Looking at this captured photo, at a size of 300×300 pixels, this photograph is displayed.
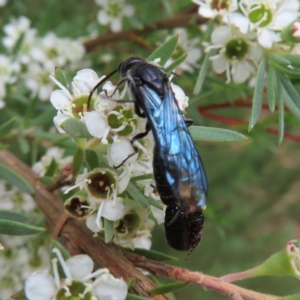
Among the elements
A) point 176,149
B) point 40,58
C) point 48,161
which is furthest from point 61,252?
point 40,58

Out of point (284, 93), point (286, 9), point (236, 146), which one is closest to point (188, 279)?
point (284, 93)

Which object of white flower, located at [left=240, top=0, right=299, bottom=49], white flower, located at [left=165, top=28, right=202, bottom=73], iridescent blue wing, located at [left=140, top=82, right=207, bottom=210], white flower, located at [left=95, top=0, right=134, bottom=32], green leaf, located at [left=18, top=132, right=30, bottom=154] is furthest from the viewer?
white flower, located at [left=95, top=0, right=134, bottom=32]

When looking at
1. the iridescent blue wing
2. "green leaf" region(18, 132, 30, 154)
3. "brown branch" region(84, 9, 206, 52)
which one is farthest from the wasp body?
"brown branch" region(84, 9, 206, 52)

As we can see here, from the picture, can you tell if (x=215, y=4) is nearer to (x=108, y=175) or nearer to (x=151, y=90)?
(x=151, y=90)

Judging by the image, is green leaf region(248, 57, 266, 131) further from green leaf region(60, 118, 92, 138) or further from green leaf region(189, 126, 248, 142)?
green leaf region(60, 118, 92, 138)

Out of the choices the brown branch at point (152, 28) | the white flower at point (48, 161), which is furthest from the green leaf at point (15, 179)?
the brown branch at point (152, 28)

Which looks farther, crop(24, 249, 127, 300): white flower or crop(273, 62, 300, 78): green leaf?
crop(273, 62, 300, 78): green leaf

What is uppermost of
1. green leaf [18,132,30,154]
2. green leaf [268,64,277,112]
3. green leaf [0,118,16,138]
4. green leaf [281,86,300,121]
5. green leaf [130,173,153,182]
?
green leaf [0,118,16,138]

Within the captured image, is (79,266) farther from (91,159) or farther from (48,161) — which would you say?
(48,161)
